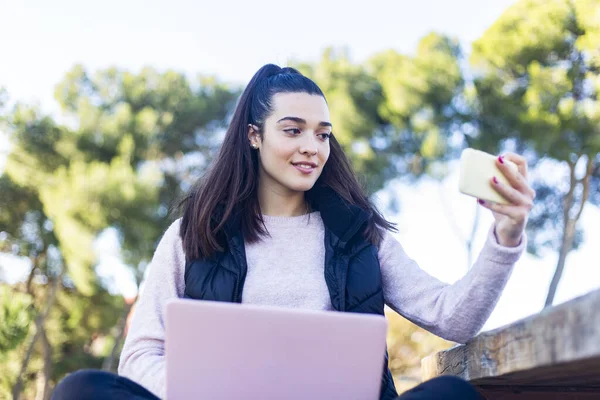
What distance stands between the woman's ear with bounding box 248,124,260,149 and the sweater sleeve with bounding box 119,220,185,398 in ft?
1.20

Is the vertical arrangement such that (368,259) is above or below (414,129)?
below

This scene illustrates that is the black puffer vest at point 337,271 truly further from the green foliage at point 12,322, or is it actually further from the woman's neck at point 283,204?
the green foliage at point 12,322

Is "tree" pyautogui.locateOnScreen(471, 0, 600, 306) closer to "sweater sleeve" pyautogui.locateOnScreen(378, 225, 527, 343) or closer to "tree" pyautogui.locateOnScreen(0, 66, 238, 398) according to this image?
"tree" pyautogui.locateOnScreen(0, 66, 238, 398)

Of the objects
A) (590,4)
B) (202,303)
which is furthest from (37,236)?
(202,303)

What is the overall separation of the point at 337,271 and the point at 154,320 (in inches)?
18.6

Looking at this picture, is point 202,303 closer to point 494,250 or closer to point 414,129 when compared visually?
point 494,250

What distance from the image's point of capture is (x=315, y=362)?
1.12 metres

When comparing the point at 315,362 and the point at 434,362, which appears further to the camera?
the point at 434,362

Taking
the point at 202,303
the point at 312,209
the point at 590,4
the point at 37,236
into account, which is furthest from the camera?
the point at 37,236

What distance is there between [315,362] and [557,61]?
413 inches

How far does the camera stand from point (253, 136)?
7.16 feet

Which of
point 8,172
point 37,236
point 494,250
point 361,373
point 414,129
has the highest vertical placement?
point 414,129

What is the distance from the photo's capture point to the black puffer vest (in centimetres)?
172

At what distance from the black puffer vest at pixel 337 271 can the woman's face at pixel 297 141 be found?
0.16 m
